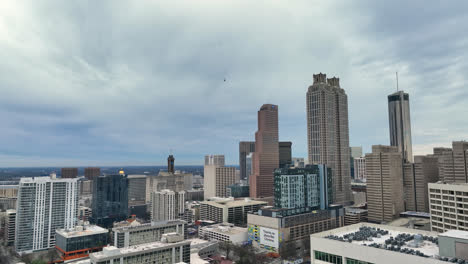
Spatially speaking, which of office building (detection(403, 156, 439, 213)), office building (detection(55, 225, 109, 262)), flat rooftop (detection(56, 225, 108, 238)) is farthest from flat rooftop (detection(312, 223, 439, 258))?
office building (detection(403, 156, 439, 213))

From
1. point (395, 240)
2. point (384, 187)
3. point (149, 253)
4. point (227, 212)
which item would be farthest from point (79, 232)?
point (384, 187)

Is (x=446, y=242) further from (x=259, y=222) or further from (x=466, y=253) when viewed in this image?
(x=259, y=222)

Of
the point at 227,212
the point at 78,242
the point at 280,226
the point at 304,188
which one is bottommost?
the point at 78,242

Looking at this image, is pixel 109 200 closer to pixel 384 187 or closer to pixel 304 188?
pixel 304 188

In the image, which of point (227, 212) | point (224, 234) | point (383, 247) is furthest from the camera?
point (227, 212)

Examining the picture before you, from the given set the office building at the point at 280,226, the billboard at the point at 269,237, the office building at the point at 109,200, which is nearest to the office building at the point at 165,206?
the office building at the point at 109,200

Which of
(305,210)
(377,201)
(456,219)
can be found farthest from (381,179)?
(456,219)
